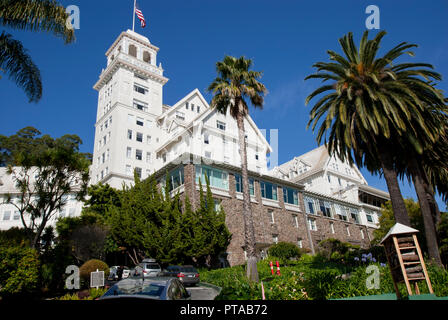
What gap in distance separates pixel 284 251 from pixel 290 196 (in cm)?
1019

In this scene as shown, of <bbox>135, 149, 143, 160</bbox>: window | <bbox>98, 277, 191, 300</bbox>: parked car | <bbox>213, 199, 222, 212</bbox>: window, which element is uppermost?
<bbox>135, 149, 143, 160</bbox>: window

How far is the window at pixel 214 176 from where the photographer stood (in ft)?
102

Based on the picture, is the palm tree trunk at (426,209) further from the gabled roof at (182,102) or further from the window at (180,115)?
the window at (180,115)

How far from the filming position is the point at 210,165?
31.9 meters

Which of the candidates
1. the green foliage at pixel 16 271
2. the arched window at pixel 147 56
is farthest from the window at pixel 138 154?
the green foliage at pixel 16 271

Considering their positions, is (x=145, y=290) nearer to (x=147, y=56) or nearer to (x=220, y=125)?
(x=220, y=125)

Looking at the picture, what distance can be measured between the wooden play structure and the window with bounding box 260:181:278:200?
25.4m

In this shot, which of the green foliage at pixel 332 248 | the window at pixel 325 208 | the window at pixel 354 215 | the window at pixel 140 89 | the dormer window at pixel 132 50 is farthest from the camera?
the dormer window at pixel 132 50

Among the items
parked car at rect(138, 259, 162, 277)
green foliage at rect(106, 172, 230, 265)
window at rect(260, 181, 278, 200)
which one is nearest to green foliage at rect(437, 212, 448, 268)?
green foliage at rect(106, 172, 230, 265)

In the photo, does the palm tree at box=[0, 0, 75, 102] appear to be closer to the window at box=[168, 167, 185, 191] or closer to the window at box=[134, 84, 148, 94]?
the window at box=[168, 167, 185, 191]

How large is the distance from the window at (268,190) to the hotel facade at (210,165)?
4.6 inches

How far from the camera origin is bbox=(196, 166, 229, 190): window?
30998mm

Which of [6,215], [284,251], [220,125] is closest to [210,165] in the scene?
[284,251]

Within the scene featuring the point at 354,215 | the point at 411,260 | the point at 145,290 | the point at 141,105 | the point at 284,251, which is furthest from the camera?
the point at 141,105
